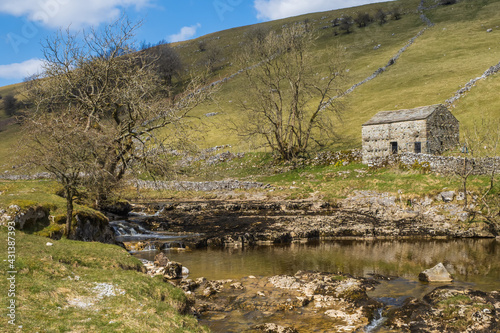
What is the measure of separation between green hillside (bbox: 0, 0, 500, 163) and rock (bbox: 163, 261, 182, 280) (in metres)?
10.3

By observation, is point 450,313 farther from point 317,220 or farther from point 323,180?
point 323,180

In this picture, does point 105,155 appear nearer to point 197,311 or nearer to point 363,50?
point 197,311

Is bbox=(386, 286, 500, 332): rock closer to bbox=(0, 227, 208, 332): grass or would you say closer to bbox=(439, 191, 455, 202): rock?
bbox=(0, 227, 208, 332): grass

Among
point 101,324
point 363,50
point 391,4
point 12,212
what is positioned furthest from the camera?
point 391,4

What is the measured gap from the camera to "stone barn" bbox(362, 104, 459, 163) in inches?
1547

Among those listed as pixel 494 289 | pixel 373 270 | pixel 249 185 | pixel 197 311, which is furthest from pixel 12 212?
pixel 249 185

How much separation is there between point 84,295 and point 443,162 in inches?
1275

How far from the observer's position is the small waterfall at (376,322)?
1105 cm

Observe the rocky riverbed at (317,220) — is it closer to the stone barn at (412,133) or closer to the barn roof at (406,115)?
the stone barn at (412,133)

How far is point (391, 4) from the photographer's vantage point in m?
133

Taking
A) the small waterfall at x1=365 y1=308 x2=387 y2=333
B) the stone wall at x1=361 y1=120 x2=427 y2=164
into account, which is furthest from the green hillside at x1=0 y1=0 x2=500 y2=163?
the small waterfall at x1=365 y1=308 x2=387 y2=333

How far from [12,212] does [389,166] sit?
110ft

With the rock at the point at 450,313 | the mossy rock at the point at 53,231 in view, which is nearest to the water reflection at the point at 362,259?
the rock at the point at 450,313

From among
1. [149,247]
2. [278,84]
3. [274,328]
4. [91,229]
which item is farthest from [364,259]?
[278,84]
